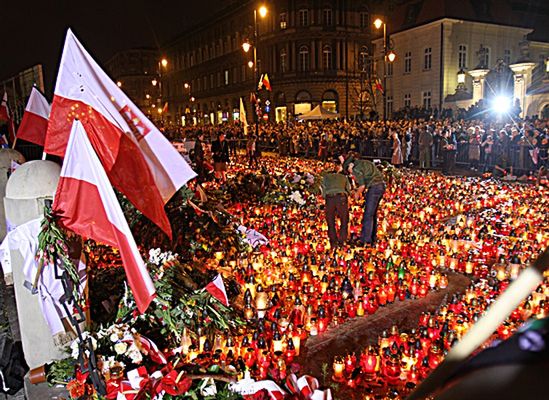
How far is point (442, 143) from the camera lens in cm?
2239

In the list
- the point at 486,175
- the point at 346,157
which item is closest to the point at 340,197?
the point at 346,157

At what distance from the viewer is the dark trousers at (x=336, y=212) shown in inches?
357

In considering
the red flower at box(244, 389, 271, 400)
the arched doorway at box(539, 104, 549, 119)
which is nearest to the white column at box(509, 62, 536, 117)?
the arched doorway at box(539, 104, 549, 119)

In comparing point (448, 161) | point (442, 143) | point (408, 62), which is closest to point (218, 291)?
point (448, 161)

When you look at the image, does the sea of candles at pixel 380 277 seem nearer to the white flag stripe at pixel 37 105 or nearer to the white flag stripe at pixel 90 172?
the white flag stripe at pixel 90 172

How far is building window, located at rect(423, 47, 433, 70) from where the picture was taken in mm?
43125

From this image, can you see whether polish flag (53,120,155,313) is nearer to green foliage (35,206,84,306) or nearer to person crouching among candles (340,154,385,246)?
green foliage (35,206,84,306)

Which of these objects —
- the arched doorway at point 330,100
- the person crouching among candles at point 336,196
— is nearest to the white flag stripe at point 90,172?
the person crouching among candles at point 336,196

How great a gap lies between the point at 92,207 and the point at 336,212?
617 centimetres

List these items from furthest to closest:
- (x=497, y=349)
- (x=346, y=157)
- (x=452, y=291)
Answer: (x=346, y=157) < (x=452, y=291) < (x=497, y=349)

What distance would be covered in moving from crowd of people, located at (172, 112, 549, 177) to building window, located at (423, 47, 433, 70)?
1610cm

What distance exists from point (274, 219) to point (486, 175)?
35.3 feet

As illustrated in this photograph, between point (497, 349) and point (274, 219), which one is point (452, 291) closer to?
point (274, 219)

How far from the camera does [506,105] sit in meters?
30.8
